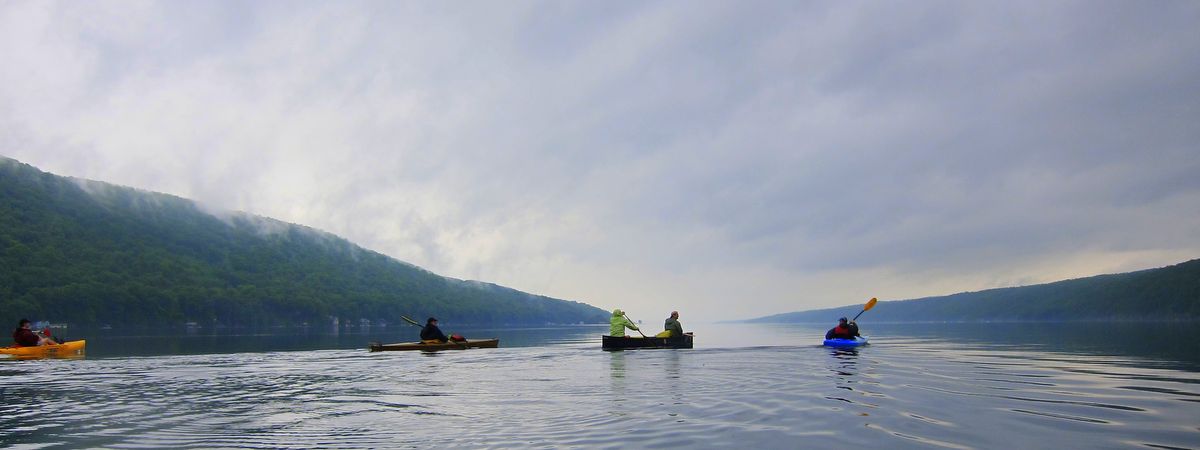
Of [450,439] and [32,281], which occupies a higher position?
[32,281]

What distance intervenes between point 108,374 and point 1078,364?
44.0 m

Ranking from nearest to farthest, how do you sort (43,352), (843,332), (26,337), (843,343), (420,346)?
(26,337)
(43,352)
(843,343)
(843,332)
(420,346)

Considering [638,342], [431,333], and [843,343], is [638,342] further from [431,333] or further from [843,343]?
[431,333]

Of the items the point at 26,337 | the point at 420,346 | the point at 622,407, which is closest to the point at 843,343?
the point at 420,346

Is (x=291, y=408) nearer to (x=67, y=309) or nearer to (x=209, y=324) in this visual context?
(x=67, y=309)

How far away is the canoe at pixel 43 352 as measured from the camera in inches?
1764

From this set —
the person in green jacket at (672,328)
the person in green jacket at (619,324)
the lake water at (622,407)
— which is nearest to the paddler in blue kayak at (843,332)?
the person in green jacket at (672,328)

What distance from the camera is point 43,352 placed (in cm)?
4575

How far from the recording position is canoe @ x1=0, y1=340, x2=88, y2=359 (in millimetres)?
44812

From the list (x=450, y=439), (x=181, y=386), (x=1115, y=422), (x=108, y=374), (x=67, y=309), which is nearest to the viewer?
(x=450, y=439)

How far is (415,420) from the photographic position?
54.1 ft

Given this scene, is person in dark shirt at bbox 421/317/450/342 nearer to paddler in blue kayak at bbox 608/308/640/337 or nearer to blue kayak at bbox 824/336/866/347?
paddler in blue kayak at bbox 608/308/640/337

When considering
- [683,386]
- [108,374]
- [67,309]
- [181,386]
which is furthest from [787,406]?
[67,309]

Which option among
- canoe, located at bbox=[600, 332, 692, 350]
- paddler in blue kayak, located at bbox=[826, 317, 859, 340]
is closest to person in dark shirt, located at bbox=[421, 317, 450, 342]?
canoe, located at bbox=[600, 332, 692, 350]
